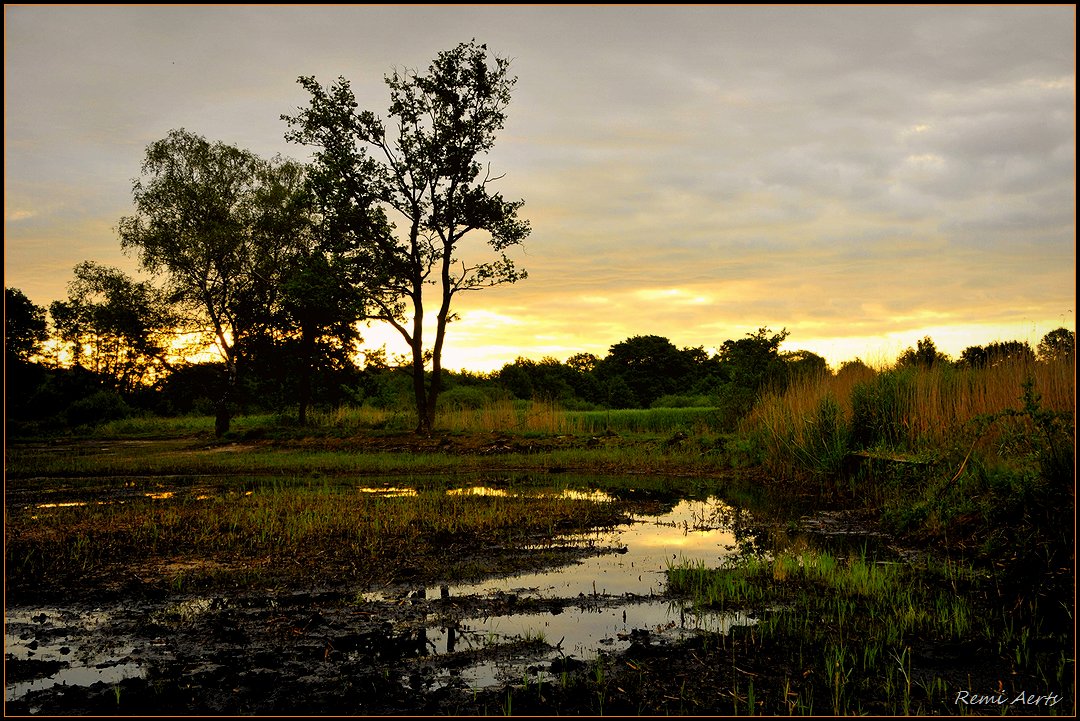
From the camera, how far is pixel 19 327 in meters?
40.5

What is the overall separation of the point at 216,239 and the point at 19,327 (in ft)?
48.7

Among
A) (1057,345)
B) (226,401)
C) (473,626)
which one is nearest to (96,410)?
(226,401)

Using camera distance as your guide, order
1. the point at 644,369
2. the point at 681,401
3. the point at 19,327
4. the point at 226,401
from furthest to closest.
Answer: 1. the point at 644,369
2. the point at 681,401
3. the point at 19,327
4. the point at 226,401

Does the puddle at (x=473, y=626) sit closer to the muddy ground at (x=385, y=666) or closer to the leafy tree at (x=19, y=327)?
the muddy ground at (x=385, y=666)

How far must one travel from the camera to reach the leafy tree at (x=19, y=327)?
3922 cm

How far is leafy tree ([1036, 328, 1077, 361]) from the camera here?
1130 cm

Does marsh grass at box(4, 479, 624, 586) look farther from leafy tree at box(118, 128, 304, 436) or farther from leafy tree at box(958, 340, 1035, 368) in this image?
leafy tree at box(118, 128, 304, 436)

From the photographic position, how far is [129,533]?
432 inches

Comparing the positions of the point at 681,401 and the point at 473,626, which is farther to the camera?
the point at 681,401

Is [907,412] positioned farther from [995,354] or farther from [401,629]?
[401,629]

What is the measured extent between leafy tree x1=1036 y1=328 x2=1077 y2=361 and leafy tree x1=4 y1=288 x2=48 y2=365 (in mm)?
44328

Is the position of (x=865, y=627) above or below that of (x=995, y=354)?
below

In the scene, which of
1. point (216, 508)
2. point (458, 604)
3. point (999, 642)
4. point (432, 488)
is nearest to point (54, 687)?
point (458, 604)

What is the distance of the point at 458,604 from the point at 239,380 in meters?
33.9
